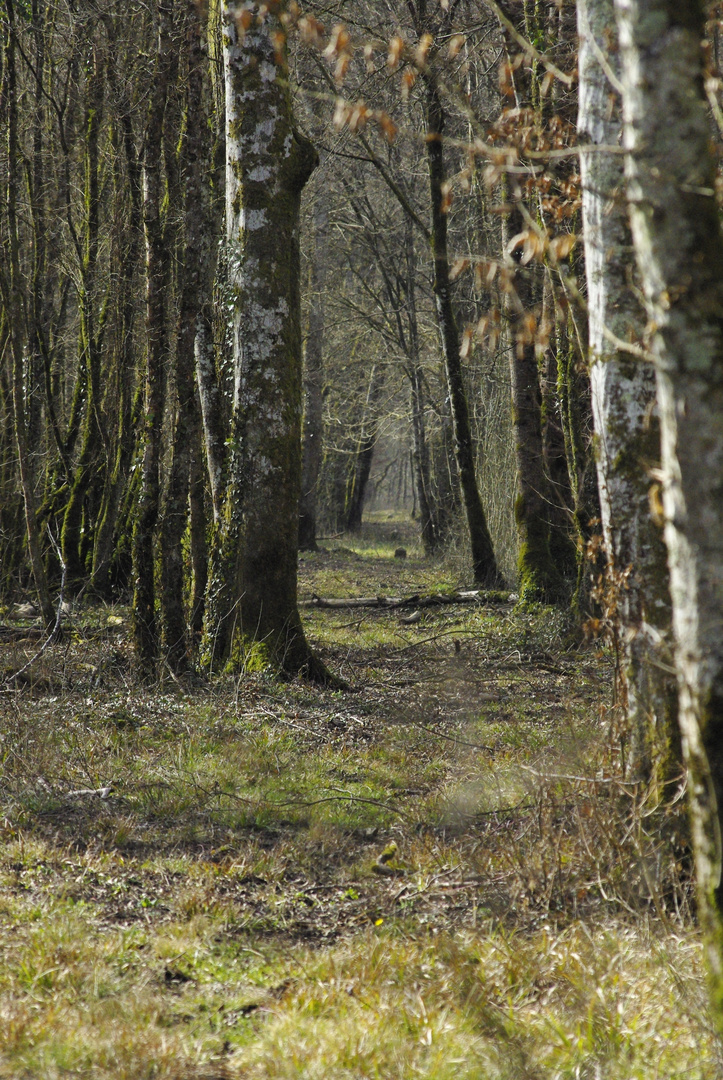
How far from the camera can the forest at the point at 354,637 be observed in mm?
2660

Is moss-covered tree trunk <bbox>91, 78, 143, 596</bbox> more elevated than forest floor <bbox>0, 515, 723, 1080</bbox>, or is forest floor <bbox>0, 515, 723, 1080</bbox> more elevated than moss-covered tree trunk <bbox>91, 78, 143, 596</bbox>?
moss-covered tree trunk <bbox>91, 78, 143, 596</bbox>

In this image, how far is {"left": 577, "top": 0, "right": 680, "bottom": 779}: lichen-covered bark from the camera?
362 cm

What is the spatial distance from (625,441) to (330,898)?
2.35 meters

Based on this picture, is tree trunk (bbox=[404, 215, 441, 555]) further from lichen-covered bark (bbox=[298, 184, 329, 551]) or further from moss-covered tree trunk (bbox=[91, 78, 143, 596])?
moss-covered tree trunk (bbox=[91, 78, 143, 596])

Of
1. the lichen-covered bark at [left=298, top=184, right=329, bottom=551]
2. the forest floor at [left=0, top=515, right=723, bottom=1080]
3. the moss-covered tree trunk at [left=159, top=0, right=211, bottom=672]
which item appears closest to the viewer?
the forest floor at [left=0, top=515, right=723, bottom=1080]

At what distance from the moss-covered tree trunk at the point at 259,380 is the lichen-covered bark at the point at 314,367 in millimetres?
12907

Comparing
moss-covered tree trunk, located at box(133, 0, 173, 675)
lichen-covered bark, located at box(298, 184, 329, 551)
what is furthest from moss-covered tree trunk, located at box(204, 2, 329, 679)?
lichen-covered bark, located at box(298, 184, 329, 551)

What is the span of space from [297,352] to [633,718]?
4915 millimetres

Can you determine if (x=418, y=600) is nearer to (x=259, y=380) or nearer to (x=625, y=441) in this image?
(x=259, y=380)

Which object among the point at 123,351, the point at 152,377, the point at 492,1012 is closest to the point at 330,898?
the point at 492,1012

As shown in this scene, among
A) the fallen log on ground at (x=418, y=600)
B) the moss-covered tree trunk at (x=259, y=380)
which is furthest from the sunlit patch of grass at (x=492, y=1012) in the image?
the fallen log on ground at (x=418, y=600)

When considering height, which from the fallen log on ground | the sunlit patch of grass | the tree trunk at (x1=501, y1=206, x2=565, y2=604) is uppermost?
the tree trunk at (x1=501, y1=206, x2=565, y2=604)

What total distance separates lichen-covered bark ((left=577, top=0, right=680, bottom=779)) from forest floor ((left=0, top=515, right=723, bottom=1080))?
305 millimetres

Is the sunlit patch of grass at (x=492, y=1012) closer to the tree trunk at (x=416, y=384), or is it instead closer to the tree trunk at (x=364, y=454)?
the tree trunk at (x=416, y=384)
